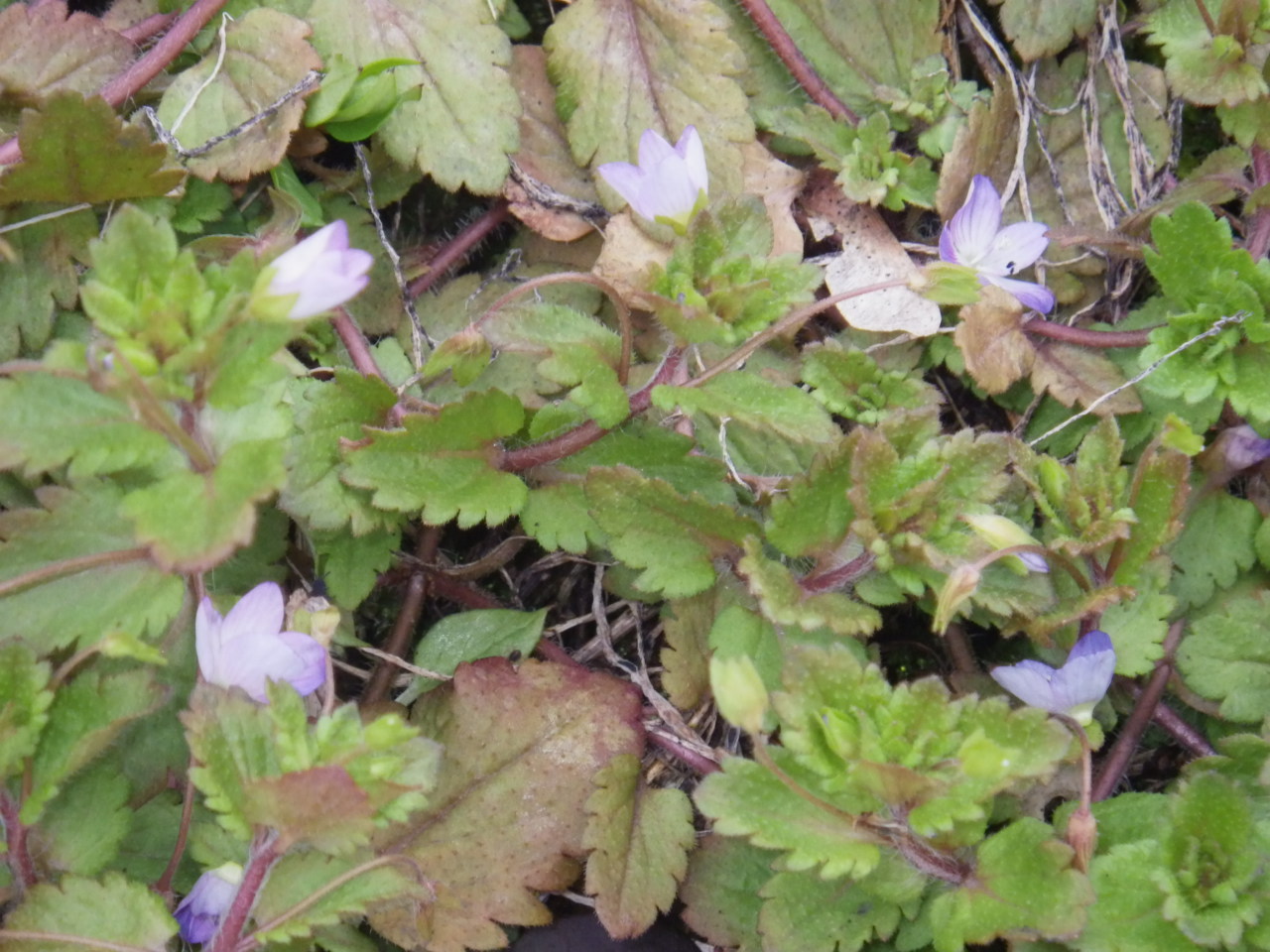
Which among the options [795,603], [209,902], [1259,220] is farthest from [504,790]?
[1259,220]

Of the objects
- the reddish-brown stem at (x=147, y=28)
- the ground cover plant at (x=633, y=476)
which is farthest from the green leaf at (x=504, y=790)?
the reddish-brown stem at (x=147, y=28)

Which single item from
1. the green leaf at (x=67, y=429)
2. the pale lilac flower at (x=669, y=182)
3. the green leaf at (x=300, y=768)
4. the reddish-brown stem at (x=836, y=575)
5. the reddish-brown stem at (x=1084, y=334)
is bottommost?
the reddish-brown stem at (x=836, y=575)

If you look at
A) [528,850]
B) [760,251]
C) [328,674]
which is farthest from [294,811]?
[760,251]

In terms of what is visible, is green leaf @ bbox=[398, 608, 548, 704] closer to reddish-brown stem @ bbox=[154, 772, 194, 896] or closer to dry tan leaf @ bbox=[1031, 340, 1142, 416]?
reddish-brown stem @ bbox=[154, 772, 194, 896]

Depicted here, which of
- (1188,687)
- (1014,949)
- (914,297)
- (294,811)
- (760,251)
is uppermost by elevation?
(760,251)

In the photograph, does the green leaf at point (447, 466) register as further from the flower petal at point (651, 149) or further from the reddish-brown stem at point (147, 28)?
the reddish-brown stem at point (147, 28)

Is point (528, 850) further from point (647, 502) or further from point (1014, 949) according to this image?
point (1014, 949)

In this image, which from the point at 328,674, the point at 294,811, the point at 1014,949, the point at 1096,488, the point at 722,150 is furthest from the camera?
the point at 722,150
